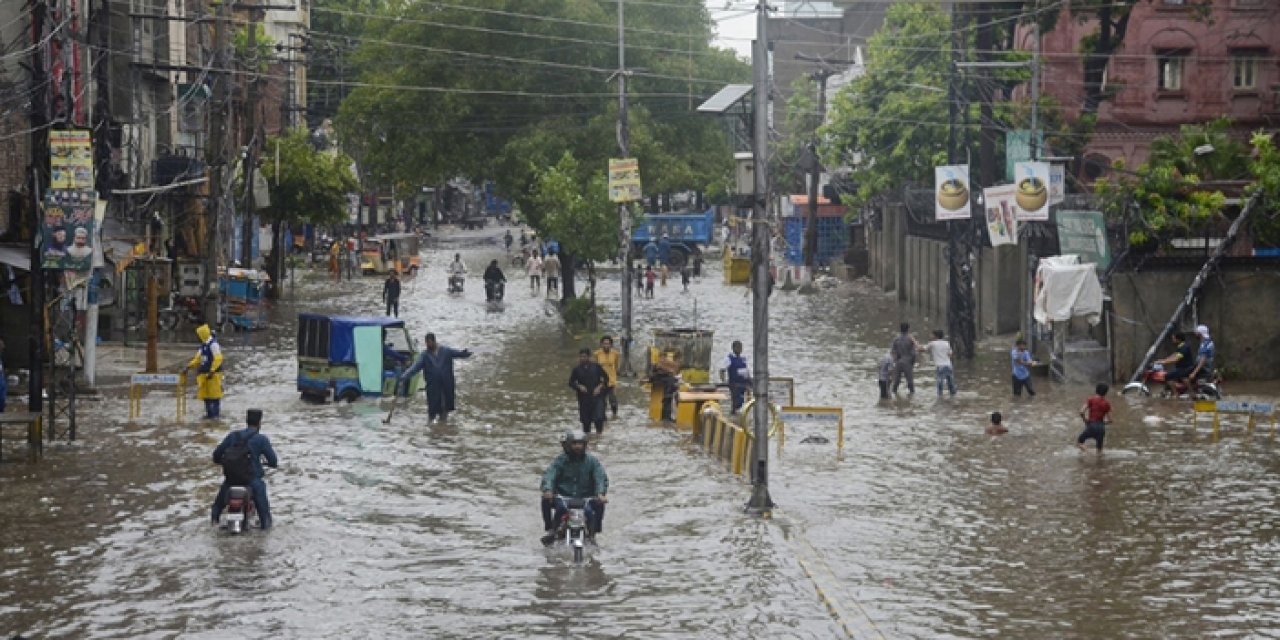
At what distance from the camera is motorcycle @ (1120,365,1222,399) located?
103 ft

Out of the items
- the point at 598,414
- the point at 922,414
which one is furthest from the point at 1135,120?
the point at 598,414

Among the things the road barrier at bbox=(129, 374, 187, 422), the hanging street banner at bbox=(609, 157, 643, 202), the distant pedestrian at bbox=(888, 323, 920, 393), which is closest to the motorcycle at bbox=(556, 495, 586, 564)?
the road barrier at bbox=(129, 374, 187, 422)

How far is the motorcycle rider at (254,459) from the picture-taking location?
18922 mm

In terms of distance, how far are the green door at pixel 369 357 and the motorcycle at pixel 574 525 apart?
1409 centimetres

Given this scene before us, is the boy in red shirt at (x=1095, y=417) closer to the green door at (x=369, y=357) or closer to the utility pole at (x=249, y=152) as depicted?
the green door at (x=369, y=357)

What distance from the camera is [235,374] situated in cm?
3634

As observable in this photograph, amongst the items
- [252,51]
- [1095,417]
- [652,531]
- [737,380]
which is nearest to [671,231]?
[252,51]

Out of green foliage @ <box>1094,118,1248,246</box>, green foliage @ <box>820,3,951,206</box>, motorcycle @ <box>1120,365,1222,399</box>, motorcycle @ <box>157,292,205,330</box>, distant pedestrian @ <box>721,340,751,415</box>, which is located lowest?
motorcycle @ <box>1120,365,1222,399</box>

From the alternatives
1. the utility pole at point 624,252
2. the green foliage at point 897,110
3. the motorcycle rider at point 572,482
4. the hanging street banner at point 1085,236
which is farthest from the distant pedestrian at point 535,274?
the motorcycle rider at point 572,482

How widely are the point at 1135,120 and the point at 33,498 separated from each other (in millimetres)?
46283

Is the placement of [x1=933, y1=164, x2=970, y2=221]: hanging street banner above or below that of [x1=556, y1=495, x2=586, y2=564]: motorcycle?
above

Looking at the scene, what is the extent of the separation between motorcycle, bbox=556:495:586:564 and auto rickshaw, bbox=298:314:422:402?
1403 cm

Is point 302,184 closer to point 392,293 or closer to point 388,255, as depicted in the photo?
point 388,255

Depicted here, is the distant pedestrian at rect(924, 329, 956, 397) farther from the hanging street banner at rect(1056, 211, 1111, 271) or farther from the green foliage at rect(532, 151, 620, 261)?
the green foliage at rect(532, 151, 620, 261)
